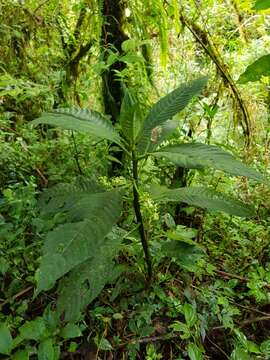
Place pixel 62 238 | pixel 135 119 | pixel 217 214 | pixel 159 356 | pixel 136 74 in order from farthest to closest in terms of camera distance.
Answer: pixel 217 214, pixel 136 74, pixel 159 356, pixel 135 119, pixel 62 238

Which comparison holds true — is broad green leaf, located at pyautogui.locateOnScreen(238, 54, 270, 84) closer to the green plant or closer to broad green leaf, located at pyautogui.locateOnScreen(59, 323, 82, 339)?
the green plant

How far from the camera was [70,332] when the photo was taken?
3.89 feet

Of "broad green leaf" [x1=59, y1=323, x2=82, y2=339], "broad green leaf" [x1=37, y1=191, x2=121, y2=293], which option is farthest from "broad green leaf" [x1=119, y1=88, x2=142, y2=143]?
"broad green leaf" [x1=59, y1=323, x2=82, y2=339]

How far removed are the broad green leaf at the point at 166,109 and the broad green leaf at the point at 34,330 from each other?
1.99ft

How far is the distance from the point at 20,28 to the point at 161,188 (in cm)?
197

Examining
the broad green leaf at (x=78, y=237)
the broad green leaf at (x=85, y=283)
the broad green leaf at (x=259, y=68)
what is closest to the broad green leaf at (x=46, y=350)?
the broad green leaf at (x=85, y=283)

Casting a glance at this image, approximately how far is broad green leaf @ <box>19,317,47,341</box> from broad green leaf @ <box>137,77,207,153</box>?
0.61 m

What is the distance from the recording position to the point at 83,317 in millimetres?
1298

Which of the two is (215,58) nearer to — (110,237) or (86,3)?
(86,3)

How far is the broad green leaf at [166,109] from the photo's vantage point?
1181 mm

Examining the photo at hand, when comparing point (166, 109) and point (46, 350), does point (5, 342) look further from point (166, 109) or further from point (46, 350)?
point (166, 109)

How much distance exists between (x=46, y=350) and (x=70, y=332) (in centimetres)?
9

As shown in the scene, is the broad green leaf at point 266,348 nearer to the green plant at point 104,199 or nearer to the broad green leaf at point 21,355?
the green plant at point 104,199

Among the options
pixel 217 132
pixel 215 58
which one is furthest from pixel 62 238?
pixel 217 132
